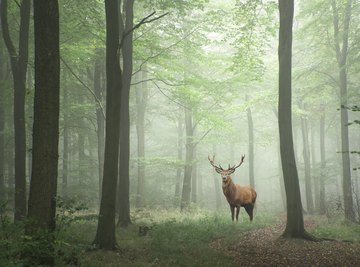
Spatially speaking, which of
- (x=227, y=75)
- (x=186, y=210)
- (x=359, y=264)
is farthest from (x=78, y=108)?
(x=359, y=264)

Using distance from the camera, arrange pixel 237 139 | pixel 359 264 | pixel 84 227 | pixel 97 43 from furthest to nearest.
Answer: pixel 237 139 < pixel 97 43 < pixel 84 227 < pixel 359 264

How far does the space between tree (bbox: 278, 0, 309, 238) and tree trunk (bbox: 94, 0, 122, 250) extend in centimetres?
571

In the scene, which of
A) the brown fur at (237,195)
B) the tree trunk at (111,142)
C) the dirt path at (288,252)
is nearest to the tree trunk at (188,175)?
the brown fur at (237,195)

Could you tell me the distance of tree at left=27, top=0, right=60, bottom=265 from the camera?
22.7 feet

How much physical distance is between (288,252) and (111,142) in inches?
230

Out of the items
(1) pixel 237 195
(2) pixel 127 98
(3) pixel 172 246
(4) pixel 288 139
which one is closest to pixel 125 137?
(2) pixel 127 98

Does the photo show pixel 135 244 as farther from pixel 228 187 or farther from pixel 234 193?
pixel 234 193

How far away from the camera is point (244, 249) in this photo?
34.1ft

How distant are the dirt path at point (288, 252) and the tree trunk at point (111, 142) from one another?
11.0ft

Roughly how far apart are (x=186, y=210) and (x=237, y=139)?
9.49 metres

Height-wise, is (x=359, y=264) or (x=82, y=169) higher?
(x=82, y=169)

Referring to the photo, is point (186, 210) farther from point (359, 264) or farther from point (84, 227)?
point (359, 264)

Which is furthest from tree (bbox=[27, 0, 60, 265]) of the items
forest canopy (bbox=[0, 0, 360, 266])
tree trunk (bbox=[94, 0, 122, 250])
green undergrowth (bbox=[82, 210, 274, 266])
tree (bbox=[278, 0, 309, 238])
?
tree (bbox=[278, 0, 309, 238])

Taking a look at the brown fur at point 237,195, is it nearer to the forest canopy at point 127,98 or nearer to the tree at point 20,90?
the forest canopy at point 127,98
